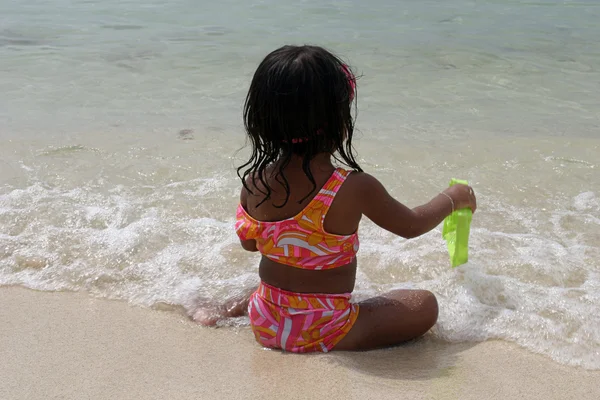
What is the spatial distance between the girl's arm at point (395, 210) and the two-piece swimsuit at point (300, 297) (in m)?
0.08

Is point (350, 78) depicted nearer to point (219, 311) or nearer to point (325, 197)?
point (325, 197)

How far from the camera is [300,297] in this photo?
2217 mm

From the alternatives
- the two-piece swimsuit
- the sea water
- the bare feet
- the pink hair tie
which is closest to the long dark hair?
the pink hair tie

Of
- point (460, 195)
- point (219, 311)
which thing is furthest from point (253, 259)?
point (460, 195)

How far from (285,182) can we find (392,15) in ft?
25.0

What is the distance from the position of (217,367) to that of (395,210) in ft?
2.40

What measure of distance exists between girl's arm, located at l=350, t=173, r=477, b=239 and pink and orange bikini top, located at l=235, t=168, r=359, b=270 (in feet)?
0.25

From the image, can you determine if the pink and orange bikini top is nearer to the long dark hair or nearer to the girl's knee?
the long dark hair

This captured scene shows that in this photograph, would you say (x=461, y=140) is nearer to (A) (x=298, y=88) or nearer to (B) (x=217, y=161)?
(B) (x=217, y=161)

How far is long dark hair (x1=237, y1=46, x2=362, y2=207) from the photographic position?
6.33 feet

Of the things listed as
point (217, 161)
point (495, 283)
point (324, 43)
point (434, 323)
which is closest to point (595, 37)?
point (324, 43)

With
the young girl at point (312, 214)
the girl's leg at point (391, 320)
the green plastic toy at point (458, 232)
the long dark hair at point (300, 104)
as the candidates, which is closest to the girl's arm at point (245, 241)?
the young girl at point (312, 214)

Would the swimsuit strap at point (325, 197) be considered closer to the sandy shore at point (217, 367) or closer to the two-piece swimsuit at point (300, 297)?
the two-piece swimsuit at point (300, 297)

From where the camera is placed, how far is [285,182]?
2.06m
